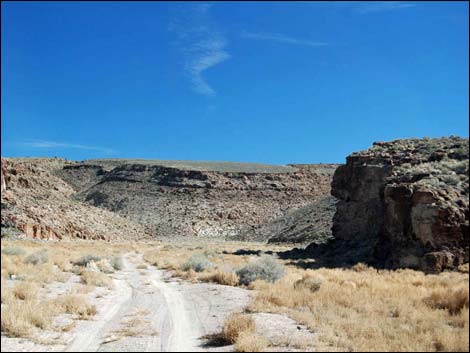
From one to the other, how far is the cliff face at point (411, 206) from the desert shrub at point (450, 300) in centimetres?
917

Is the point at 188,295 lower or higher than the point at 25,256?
lower

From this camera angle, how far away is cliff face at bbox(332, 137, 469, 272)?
864 inches

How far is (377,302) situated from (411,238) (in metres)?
12.2

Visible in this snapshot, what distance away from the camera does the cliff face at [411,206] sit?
22.0m

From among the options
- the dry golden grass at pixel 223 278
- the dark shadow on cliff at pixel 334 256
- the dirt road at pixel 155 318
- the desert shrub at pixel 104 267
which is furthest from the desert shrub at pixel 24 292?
the dark shadow on cliff at pixel 334 256

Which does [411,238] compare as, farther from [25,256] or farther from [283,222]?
[283,222]

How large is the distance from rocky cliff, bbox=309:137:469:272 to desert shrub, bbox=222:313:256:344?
44.3ft

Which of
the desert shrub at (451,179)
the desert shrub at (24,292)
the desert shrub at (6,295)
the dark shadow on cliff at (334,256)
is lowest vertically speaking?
the dark shadow on cliff at (334,256)

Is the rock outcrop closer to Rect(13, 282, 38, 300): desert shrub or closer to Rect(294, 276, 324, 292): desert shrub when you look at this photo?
Rect(13, 282, 38, 300): desert shrub

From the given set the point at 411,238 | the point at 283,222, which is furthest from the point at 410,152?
the point at 283,222

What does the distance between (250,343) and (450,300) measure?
5.59 m

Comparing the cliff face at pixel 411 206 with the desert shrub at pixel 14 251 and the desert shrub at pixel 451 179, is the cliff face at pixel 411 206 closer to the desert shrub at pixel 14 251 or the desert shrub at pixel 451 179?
the desert shrub at pixel 451 179

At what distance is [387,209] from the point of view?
89.2 feet

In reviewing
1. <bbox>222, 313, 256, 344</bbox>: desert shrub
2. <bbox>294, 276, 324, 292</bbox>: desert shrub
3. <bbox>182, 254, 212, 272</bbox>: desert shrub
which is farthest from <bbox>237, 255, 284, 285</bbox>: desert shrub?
<bbox>222, 313, 256, 344</bbox>: desert shrub
